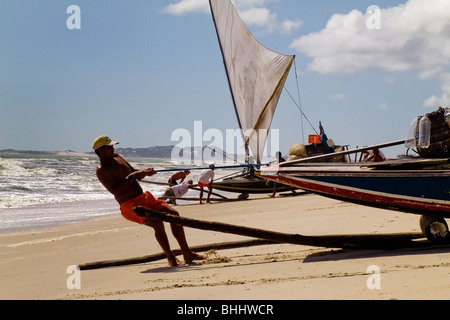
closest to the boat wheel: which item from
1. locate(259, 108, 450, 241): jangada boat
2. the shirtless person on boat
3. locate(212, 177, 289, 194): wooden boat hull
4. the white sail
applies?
locate(259, 108, 450, 241): jangada boat

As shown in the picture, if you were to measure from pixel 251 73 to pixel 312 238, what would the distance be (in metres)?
13.6

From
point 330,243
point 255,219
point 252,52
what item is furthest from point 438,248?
point 252,52

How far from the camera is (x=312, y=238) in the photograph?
5406 mm

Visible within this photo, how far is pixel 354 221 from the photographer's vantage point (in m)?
7.69

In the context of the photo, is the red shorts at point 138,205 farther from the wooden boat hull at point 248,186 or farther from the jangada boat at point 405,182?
the wooden boat hull at point 248,186

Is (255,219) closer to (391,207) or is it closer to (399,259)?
(391,207)

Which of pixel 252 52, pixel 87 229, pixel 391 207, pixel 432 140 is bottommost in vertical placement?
pixel 87 229

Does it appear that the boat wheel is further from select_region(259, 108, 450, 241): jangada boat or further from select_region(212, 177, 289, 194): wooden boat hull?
select_region(212, 177, 289, 194): wooden boat hull

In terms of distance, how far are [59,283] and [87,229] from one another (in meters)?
5.50

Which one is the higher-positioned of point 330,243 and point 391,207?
point 391,207

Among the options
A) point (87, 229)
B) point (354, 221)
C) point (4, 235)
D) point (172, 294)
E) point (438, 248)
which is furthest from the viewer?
point (87, 229)

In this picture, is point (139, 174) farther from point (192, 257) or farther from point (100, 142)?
point (192, 257)

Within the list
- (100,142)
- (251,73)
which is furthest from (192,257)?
(251,73)

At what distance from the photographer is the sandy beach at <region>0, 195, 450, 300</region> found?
3705mm
